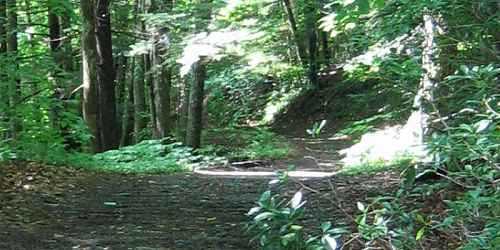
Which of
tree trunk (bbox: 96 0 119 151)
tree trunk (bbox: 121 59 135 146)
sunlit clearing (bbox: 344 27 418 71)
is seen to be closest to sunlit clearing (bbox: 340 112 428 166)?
sunlit clearing (bbox: 344 27 418 71)

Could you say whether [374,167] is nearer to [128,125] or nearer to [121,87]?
[128,125]

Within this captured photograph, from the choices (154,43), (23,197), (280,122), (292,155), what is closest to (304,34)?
(280,122)

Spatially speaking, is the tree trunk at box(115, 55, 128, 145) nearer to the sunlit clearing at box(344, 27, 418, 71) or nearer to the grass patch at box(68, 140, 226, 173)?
the grass patch at box(68, 140, 226, 173)

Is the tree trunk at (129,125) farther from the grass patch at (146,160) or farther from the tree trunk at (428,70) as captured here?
the tree trunk at (428,70)

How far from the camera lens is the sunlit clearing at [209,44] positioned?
1306 centimetres

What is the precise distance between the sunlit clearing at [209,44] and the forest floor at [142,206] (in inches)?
139

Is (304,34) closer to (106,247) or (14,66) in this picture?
(14,66)

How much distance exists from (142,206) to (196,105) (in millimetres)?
7927

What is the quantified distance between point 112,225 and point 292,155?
35.7 feet

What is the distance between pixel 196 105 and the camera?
1498 centimetres

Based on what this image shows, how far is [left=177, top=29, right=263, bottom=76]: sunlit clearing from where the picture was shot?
13.1 meters

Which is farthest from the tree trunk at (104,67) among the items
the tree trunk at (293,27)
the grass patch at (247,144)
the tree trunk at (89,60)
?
the tree trunk at (293,27)

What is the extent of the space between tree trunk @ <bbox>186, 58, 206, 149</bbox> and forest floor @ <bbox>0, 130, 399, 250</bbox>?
4.65 metres

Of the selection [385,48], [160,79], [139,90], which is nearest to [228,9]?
[160,79]
